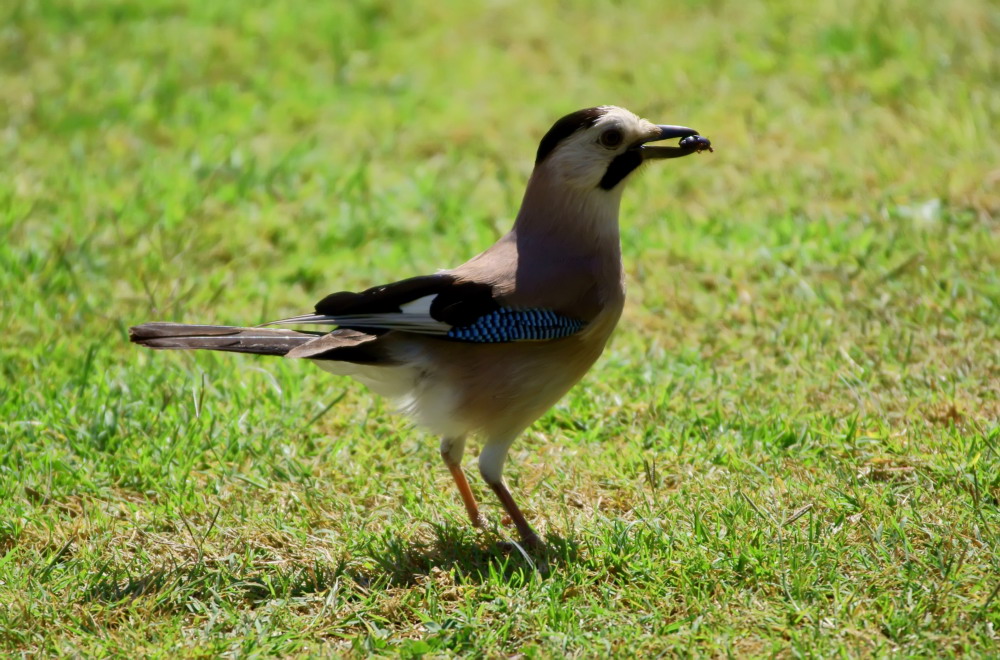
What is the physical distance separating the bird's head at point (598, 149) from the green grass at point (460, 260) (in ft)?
3.58

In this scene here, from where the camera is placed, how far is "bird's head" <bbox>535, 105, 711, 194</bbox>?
15.0 feet

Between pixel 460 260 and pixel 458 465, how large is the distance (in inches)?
83.6

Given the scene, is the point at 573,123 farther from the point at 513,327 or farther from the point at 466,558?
the point at 466,558

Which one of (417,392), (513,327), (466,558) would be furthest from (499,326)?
(466,558)

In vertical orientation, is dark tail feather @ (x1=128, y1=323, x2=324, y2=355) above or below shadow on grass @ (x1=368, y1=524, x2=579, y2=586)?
above

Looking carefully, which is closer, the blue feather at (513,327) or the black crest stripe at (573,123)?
the blue feather at (513,327)

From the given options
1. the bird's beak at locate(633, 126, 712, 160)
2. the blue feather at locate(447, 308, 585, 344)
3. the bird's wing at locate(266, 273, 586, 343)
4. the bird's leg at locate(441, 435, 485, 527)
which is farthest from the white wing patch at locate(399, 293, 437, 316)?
the bird's beak at locate(633, 126, 712, 160)

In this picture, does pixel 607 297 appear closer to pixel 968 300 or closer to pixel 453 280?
pixel 453 280

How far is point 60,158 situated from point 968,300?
532cm

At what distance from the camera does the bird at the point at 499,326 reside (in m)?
4.27

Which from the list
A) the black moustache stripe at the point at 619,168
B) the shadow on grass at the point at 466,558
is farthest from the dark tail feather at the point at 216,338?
the black moustache stripe at the point at 619,168

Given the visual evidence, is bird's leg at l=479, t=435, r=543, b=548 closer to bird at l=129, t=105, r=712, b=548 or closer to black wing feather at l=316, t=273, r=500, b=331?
bird at l=129, t=105, r=712, b=548

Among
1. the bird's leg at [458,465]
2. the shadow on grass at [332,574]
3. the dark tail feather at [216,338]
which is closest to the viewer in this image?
the shadow on grass at [332,574]

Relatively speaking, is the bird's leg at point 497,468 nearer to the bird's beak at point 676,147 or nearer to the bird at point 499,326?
the bird at point 499,326
